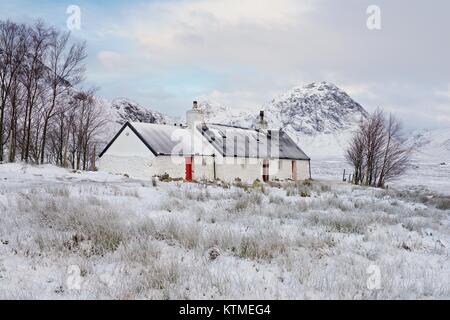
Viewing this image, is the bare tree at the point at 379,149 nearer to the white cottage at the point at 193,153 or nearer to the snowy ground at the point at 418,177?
the snowy ground at the point at 418,177

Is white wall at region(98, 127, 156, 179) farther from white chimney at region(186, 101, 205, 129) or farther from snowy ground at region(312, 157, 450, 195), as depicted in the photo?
snowy ground at region(312, 157, 450, 195)

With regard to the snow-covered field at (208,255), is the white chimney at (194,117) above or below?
above

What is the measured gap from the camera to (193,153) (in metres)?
31.2

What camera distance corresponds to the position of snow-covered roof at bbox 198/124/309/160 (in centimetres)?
3362

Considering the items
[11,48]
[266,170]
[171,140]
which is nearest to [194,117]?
[171,140]

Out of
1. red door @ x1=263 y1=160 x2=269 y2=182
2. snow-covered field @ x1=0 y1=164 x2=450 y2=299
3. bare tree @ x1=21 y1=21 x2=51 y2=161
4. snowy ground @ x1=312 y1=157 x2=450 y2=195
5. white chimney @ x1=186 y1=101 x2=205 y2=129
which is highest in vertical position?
bare tree @ x1=21 y1=21 x2=51 y2=161

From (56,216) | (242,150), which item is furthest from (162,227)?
(242,150)

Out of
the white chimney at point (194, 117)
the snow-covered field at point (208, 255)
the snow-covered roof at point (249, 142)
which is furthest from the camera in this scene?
the white chimney at point (194, 117)

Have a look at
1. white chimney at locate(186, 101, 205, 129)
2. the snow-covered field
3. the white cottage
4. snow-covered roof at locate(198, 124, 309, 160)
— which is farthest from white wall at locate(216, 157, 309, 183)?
the snow-covered field

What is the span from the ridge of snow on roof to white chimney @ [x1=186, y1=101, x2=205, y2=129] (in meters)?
0.69

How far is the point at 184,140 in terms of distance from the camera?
3253 centimetres

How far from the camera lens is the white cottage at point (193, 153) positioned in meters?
29.7

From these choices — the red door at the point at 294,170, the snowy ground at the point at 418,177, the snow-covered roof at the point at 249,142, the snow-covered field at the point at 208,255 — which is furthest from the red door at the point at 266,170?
the snow-covered field at the point at 208,255

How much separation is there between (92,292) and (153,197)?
6.48 metres
